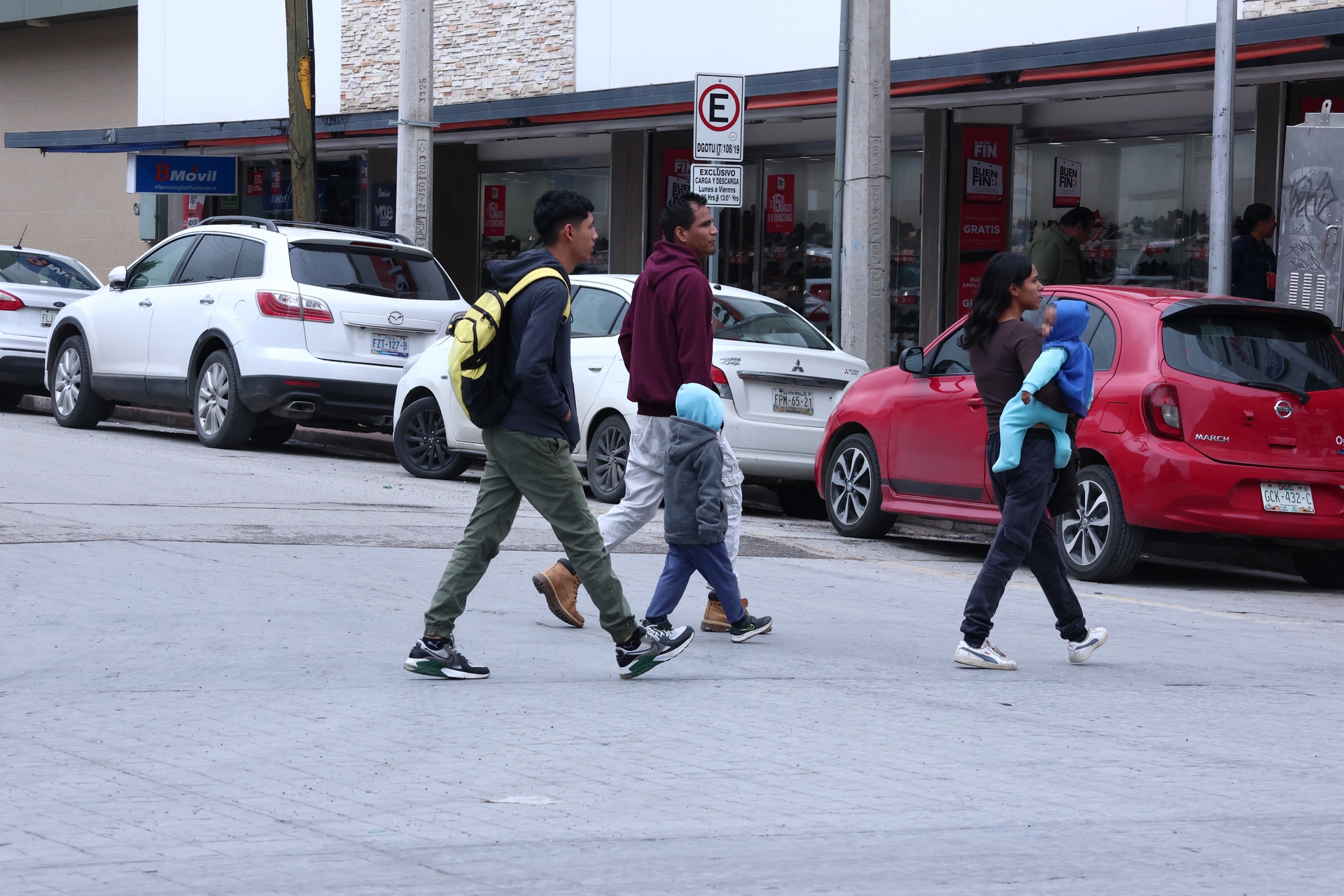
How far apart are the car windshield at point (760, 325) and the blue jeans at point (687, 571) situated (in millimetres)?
5175

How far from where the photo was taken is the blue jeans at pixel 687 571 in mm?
7383

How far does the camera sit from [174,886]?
13.5ft

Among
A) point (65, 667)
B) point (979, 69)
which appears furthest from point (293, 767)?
point (979, 69)

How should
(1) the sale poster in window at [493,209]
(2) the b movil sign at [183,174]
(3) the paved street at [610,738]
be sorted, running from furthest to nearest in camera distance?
(2) the b movil sign at [183,174]
(1) the sale poster in window at [493,209]
(3) the paved street at [610,738]

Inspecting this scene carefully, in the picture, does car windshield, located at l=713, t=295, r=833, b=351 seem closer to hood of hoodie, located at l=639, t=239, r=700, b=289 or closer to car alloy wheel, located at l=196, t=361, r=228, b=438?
car alloy wheel, located at l=196, t=361, r=228, b=438

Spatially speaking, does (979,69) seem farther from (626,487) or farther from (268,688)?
(268,688)

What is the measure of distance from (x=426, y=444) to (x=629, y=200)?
10.1 metres

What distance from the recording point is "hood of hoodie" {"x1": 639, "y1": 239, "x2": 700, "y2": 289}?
25.4ft

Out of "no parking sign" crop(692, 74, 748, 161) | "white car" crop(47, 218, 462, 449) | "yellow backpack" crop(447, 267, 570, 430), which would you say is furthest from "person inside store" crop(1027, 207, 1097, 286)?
"yellow backpack" crop(447, 267, 570, 430)

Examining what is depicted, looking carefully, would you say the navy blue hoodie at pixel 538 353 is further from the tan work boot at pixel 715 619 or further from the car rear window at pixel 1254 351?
the car rear window at pixel 1254 351

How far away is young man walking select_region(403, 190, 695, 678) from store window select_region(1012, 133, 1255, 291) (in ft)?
36.4

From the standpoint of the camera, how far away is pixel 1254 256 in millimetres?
14172

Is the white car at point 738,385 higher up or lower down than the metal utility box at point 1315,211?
lower down

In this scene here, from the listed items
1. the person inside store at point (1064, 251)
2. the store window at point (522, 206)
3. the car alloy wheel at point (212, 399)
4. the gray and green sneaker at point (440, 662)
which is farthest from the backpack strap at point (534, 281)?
the store window at point (522, 206)
